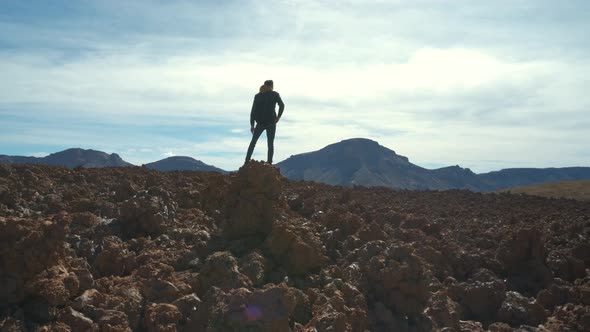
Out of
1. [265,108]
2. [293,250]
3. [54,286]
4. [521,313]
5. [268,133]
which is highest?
[265,108]

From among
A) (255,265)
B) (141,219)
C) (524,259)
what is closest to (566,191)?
(524,259)

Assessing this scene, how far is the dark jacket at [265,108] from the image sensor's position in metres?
13.0

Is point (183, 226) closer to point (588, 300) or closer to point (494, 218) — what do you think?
point (588, 300)

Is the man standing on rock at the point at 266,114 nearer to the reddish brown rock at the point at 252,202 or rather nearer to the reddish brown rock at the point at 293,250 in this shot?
the reddish brown rock at the point at 252,202

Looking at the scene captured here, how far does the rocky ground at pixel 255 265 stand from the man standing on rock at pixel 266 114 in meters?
1.56

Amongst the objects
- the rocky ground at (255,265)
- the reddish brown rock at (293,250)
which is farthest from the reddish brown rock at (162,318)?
the reddish brown rock at (293,250)

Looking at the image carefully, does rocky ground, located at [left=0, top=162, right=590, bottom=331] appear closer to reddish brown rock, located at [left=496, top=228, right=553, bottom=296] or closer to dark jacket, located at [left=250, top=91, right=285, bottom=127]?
reddish brown rock, located at [left=496, top=228, right=553, bottom=296]

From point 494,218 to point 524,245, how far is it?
4.33m

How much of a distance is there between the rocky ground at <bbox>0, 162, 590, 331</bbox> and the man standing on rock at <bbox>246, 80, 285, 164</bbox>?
1555 millimetres

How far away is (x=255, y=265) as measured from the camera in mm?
6836

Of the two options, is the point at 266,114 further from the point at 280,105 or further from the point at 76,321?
the point at 76,321

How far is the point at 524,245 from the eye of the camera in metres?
10.1

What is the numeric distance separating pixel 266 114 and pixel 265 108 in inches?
6.0

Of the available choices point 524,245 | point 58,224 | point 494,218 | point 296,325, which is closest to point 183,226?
point 58,224
